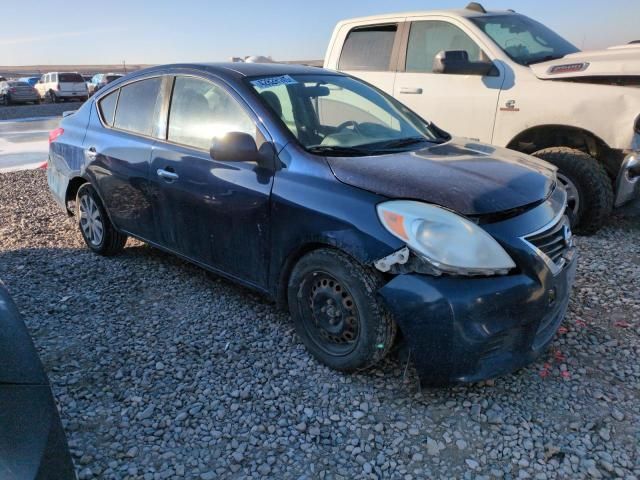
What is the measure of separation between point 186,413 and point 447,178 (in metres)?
1.78

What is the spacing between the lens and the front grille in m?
2.55

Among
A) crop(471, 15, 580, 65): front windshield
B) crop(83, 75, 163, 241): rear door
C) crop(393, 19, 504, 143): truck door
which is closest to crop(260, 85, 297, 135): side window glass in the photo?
crop(83, 75, 163, 241): rear door

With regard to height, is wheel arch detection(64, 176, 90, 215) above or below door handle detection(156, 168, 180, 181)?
below

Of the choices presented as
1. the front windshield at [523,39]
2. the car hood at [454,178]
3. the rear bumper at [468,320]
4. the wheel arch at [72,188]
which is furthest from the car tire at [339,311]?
the front windshield at [523,39]

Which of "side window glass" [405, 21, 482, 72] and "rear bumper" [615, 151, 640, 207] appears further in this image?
"side window glass" [405, 21, 482, 72]

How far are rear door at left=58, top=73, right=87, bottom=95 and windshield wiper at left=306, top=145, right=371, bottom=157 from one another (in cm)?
3187

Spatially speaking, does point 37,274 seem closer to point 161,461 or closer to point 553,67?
point 161,461

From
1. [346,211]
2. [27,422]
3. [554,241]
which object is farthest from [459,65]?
[27,422]

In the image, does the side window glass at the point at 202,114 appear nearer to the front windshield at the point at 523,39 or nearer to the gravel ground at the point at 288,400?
the gravel ground at the point at 288,400

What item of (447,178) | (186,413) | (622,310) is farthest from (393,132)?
(186,413)

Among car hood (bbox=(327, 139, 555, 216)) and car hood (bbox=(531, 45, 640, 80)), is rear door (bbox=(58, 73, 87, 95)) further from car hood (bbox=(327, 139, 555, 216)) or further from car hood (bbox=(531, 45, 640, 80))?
car hood (bbox=(327, 139, 555, 216))

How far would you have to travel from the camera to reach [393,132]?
11.5ft

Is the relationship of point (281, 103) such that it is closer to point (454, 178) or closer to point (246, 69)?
point (246, 69)

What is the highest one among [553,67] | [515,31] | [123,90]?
[515,31]
